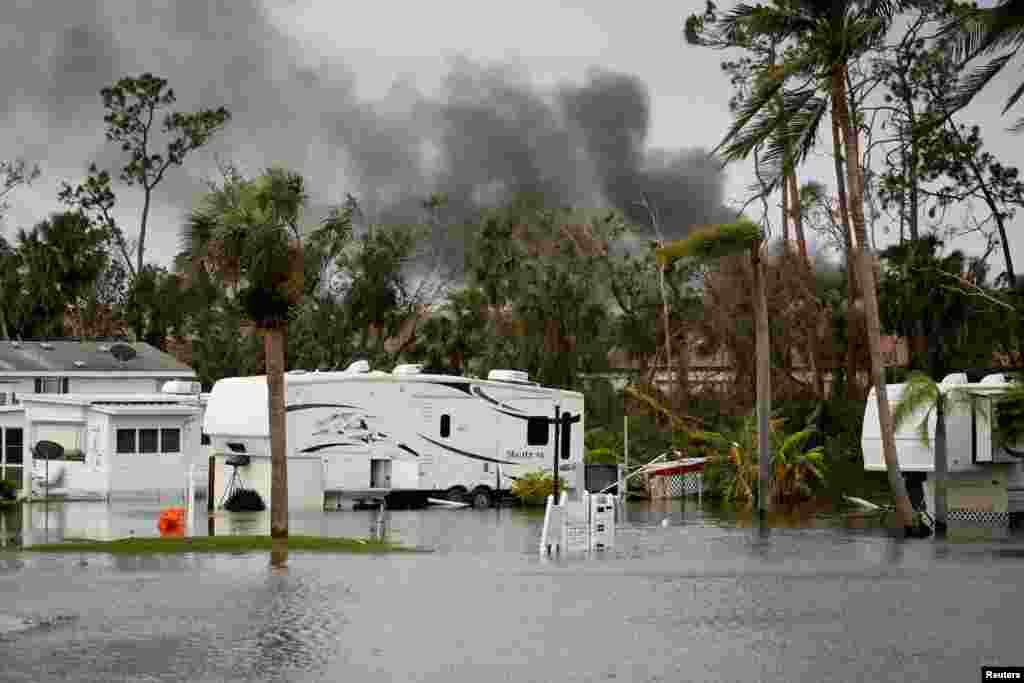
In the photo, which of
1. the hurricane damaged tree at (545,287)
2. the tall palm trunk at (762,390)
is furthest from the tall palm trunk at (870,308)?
the hurricane damaged tree at (545,287)

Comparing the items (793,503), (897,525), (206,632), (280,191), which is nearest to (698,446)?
(793,503)

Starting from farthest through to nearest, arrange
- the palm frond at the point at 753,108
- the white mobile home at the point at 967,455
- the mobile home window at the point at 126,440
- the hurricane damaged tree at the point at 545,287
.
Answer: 1. the hurricane damaged tree at the point at 545,287
2. the mobile home window at the point at 126,440
3. the white mobile home at the point at 967,455
4. the palm frond at the point at 753,108

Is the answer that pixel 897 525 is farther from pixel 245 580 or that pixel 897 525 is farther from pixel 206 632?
pixel 206 632

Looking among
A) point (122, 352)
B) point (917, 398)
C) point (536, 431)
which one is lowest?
point (536, 431)

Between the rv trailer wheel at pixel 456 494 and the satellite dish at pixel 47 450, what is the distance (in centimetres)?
1096

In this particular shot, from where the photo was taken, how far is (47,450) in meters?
48.5

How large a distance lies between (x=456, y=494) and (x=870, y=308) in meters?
14.6

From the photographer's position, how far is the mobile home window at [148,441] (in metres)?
51.2

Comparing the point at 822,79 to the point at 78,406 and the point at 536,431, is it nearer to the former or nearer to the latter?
the point at 536,431

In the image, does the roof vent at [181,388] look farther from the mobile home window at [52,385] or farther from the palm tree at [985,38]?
the palm tree at [985,38]

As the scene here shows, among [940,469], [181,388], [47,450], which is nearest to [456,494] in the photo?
[181,388]

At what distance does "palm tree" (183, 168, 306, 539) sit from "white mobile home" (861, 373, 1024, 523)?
51.3ft

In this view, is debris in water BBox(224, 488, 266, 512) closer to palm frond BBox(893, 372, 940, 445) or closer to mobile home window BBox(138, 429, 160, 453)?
mobile home window BBox(138, 429, 160, 453)

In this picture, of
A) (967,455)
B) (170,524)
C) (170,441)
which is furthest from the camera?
(170,441)
